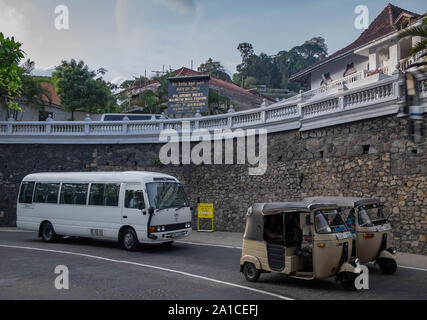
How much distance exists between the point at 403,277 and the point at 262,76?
79.0 metres

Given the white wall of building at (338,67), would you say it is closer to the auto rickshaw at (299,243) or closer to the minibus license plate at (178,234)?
the minibus license plate at (178,234)

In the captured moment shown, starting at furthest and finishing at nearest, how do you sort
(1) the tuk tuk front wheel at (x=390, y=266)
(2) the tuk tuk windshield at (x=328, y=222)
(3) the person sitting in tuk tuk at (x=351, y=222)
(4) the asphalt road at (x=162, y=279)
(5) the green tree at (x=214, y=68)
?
1. (5) the green tree at (x=214, y=68)
2. (3) the person sitting in tuk tuk at (x=351, y=222)
3. (1) the tuk tuk front wheel at (x=390, y=266)
4. (2) the tuk tuk windshield at (x=328, y=222)
5. (4) the asphalt road at (x=162, y=279)

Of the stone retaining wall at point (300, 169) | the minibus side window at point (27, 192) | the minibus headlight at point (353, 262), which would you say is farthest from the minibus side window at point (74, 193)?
the minibus headlight at point (353, 262)

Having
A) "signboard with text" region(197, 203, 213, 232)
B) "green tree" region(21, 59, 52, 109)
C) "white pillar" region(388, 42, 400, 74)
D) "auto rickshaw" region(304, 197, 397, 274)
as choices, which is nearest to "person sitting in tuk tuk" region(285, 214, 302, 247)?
"auto rickshaw" region(304, 197, 397, 274)

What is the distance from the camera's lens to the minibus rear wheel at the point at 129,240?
48.9 ft

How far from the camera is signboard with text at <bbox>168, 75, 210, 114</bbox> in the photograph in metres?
27.6

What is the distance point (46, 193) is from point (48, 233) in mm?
1711

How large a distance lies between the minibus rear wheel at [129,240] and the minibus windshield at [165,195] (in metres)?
1.35

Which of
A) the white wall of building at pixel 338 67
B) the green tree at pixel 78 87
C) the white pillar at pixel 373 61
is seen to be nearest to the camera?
the white pillar at pixel 373 61

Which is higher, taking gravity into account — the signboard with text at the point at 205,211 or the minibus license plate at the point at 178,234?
the signboard with text at the point at 205,211

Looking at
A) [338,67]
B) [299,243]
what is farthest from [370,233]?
[338,67]

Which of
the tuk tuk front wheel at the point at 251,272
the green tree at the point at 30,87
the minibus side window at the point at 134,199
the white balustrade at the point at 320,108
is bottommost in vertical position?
the tuk tuk front wheel at the point at 251,272
